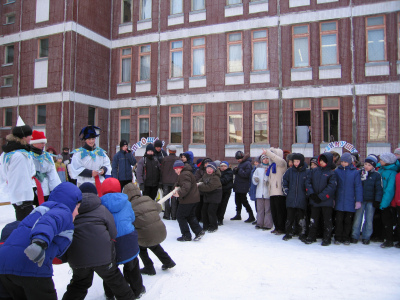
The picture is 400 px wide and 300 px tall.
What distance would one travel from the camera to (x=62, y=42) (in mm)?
17516

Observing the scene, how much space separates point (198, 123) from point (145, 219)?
44.9ft

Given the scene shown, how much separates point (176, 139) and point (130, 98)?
12.6 ft

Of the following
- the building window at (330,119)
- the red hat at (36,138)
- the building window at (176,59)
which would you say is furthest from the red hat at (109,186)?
the building window at (176,59)

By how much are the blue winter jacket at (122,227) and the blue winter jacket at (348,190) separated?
14.6 feet

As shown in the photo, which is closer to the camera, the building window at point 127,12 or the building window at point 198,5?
the building window at point 198,5

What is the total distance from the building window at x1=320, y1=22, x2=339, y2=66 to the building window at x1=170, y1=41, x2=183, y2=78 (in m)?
7.41

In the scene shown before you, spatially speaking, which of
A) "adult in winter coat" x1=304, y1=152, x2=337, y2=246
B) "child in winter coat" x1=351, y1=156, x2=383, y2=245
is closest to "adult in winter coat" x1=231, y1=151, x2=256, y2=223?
"adult in winter coat" x1=304, y1=152, x2=337, y2=246

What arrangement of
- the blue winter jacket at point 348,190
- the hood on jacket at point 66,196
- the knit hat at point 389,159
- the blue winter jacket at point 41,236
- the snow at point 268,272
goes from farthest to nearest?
the knit hat at point 389,159 < the blue winter jacket at point 348,190 < the snow at point 268,272 < the hood on jacket at point 66,196 < the blue winter jacket at point 41,236

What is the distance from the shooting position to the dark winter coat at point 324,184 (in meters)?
6.33

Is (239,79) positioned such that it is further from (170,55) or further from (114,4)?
(114,4)

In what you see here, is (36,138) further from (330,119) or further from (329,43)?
(329,43)

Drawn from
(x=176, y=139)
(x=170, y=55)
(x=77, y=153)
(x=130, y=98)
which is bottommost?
(x=77, y=153)

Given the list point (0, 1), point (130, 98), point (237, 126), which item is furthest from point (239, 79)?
point (0, 1)

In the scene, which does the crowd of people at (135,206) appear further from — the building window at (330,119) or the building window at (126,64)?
the building window at (126,64)
